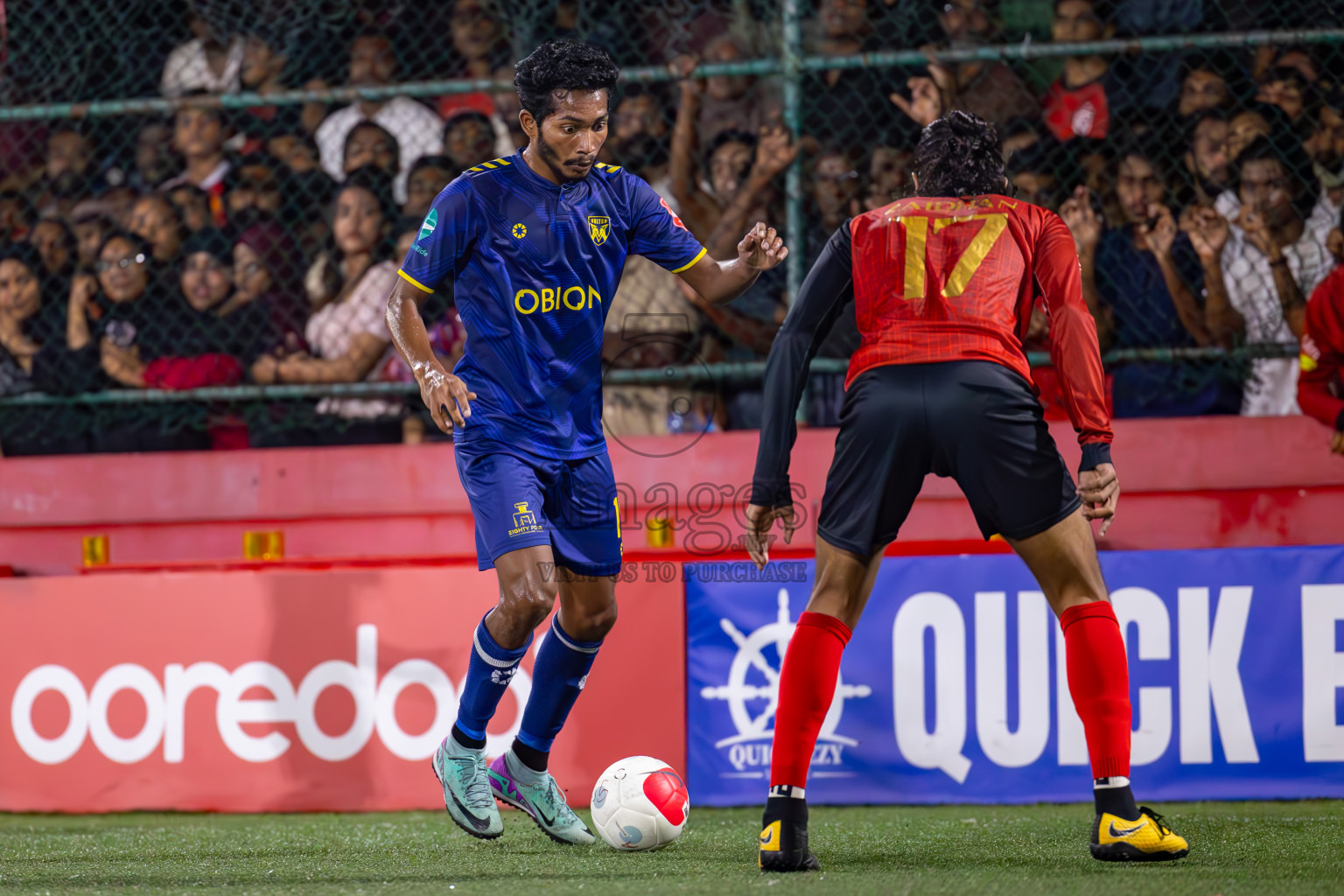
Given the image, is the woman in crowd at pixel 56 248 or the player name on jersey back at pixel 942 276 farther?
the woman in crowd at pixel 56 248

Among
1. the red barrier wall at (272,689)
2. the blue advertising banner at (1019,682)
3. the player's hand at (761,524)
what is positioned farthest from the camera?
the red barrier wall at (272,689)

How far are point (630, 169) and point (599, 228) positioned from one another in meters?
2.09

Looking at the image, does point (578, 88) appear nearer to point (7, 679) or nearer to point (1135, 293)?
point (1135, 293)

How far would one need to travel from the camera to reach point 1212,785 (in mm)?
4449

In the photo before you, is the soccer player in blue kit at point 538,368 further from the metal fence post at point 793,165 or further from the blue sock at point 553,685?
the metal fence post at point 793,165

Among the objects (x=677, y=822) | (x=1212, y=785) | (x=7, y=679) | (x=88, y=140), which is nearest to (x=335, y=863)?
(x=677, y=822)

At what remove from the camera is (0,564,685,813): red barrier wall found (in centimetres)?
478

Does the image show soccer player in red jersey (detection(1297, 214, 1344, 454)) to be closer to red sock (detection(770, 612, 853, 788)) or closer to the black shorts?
the black shorts

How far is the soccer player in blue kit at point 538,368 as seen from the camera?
3.56 m

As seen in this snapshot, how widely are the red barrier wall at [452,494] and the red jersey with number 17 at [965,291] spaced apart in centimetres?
215

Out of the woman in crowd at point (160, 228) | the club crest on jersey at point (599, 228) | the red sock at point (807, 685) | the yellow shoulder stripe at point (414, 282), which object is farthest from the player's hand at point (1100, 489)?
the woman in crowd at point (160, 228)

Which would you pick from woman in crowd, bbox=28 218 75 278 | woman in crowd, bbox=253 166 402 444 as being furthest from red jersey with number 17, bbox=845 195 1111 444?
woman in crowd, bbox=28 218 75 278

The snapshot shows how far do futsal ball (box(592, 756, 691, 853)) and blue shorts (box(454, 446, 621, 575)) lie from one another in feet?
1.84

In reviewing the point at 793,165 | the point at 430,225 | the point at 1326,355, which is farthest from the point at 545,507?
the point at 1326,355
